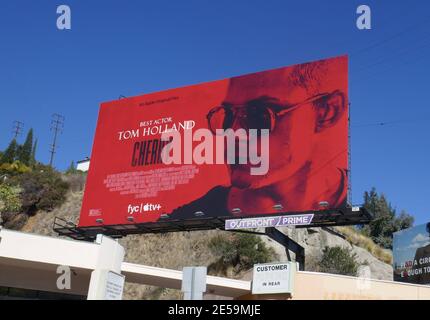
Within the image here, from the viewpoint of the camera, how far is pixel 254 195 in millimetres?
23875

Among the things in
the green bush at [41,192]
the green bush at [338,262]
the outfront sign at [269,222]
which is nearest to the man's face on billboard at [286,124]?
the outfront sign at [269,222]

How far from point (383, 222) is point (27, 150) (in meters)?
45.6

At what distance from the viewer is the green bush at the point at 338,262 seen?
34.6 metres

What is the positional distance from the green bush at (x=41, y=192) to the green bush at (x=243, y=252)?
17666 mm

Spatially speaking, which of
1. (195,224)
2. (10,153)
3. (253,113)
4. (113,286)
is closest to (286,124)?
(253,113)

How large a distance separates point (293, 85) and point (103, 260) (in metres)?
11.0

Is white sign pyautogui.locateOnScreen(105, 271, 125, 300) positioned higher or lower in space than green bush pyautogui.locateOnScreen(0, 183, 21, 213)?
lower

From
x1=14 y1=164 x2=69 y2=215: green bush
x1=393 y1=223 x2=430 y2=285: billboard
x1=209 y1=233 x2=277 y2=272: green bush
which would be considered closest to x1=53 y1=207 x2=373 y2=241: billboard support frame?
x1=209 y1=233 x2=277 y2=272: green bush

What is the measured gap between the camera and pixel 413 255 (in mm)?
31094

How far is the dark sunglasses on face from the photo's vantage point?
24.6m

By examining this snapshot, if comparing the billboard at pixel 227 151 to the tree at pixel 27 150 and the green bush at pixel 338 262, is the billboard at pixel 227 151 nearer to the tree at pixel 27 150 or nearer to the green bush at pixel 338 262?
the green bush at pixel 338 262

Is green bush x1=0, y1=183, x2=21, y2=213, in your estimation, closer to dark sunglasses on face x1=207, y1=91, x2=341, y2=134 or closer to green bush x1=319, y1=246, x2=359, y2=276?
green bush x1=319, y1=246, x2=359, y2=276

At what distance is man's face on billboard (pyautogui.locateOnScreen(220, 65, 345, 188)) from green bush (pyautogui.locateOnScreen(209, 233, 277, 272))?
→ 35.8 ft
